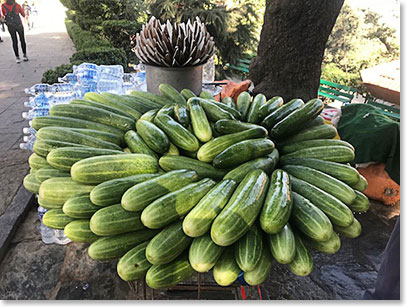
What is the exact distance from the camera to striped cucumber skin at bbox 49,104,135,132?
178 centimetres

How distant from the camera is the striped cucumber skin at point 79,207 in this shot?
1312 mm

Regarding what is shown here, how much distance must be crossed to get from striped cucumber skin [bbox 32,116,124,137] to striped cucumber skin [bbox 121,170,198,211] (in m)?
0.55

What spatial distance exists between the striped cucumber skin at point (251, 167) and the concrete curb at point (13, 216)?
2390 mm

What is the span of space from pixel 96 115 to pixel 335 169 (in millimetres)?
1432

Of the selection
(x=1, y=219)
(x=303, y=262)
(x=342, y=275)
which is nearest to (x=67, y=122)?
(x=303, y=262)

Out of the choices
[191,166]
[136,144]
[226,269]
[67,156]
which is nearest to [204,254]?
[226,269]

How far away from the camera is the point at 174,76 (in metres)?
2.38

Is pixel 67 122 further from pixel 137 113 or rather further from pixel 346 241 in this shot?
pixel 346 241

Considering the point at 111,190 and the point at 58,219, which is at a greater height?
the point at 111,190

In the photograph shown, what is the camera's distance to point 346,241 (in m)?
2.86

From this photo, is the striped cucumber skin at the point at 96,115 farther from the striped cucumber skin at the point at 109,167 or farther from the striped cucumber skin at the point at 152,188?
the striped cucumber skin at the point at 152,188

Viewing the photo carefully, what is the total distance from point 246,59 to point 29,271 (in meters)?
8.17

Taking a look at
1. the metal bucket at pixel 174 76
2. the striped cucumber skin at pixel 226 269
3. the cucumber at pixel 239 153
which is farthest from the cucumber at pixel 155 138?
the metal bucket at pixel 174 76

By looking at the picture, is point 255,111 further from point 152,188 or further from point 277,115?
point 152,188
